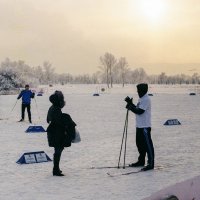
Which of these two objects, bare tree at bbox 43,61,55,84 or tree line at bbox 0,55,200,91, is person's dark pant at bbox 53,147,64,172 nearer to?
tree line at bbox 0,55,200,91

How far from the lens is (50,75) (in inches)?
7037

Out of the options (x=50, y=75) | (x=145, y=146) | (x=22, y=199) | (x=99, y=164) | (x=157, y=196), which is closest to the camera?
(x=157, y=196)

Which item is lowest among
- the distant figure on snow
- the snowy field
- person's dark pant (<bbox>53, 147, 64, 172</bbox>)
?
the snowy field

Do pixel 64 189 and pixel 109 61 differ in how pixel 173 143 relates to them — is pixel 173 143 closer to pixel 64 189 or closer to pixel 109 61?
pixel 64 189

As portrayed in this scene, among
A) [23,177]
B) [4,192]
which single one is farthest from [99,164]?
[4,192]

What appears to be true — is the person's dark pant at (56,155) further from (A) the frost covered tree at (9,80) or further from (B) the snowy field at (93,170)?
(A) the frost covered tree at (9,80)

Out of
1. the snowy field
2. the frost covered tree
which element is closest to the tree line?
the frost covered tree

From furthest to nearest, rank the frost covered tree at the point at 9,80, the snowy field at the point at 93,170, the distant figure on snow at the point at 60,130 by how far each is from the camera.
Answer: the frost covered tree at the point at 9,80 → the distant figure on snow at the point at 60,130 → the snowy field at the point at 93,170

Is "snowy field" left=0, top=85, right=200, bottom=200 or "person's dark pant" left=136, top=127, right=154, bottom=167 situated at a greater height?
"person's dark pant" left=136, top=127, right=154, bottom=167

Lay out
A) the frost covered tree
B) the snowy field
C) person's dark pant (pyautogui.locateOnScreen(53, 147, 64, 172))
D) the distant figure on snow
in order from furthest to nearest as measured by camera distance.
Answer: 1. the frost covered tree
2. person's dark pant (pyautogui.locateOnScreen(53, 147, 64, 172))
3. the distant figure on snow
4. the snowy field

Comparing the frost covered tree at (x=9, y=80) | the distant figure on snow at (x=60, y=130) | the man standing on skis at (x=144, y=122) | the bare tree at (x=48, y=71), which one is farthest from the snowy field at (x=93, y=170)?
the bare tree at (x=48, y=71)

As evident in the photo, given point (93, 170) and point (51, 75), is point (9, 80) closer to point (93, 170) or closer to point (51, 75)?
point (93, 170)

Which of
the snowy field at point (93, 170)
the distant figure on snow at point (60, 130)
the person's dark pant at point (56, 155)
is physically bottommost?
the snowy field at point (93, 170)

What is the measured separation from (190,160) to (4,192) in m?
4.47
